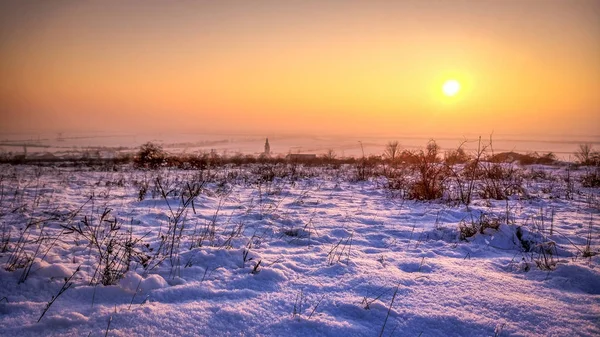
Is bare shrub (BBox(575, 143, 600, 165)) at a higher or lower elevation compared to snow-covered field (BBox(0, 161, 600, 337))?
higher

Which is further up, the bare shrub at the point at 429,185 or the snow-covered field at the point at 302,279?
the bare shrub at the point at 429,185

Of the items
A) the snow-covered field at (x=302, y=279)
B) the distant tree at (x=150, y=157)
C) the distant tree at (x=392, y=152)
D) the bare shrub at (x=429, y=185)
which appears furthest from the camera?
the distant tree at (x=150, y=157)

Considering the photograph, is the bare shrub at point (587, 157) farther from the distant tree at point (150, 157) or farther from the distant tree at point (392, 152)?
the distant tree at point (150, 157)

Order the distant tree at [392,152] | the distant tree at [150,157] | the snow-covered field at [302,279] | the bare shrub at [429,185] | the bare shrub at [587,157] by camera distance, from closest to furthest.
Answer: the snow-covered field at [302,279]
the bare shrub at [429,185]
the distant tree at [392,152]
the distant tree at [150,157]
the bare shrub at [587,157]

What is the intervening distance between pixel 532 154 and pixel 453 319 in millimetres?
22599

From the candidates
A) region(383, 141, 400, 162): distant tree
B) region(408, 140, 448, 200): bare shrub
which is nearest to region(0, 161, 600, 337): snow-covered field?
region(408, 140, 448, 200): bare shrub

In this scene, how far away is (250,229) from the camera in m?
4.12

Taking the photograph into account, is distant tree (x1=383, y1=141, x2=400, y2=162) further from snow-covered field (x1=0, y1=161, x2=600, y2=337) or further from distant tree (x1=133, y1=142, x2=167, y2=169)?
distant tree (x1=133, y1=142, x2=167, y2=169)

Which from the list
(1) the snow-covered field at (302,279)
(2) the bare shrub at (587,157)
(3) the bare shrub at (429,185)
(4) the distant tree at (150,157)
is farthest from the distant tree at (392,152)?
(2) the bare shrub at (587,157)

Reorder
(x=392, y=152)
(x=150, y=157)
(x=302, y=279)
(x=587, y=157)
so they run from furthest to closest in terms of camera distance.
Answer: (x=587, y=157)
(x=150, y=157)
(x=392, y=152)
(x=302, y=279)

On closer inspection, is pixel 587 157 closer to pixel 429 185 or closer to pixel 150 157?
pixel 429 185

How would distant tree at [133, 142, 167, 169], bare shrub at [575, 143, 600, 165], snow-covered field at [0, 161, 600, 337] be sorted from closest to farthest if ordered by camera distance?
snow-covered field at [0, 161, 600, 337] < distant tree at [133, 142, 167, 169] < bare shrub at [575, 143, 600, 165]

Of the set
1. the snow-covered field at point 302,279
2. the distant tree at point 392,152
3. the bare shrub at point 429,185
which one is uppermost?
the distant tree at point 392,152

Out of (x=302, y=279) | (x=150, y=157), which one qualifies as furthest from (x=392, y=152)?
(x=150, y=157)
